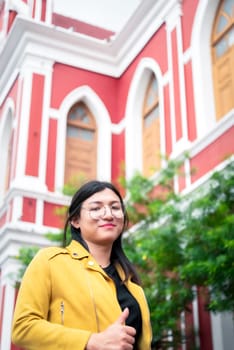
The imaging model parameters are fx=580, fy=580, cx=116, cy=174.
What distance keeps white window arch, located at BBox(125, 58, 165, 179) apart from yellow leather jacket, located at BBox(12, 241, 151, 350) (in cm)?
862

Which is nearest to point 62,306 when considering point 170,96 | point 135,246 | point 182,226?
point 182,226

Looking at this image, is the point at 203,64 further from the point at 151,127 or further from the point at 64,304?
the point at 64,304

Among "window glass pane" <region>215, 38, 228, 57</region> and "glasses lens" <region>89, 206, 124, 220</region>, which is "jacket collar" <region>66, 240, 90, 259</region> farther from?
"window glass pane" <region>215, 38, 228, 57</region>

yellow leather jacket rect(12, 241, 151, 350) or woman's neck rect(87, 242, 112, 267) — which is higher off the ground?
woman's neck rect(87, 242, 112, 267)

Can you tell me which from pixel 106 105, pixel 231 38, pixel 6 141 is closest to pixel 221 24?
pixel 231 38

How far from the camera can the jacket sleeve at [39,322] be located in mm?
1910

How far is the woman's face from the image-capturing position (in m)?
2.28

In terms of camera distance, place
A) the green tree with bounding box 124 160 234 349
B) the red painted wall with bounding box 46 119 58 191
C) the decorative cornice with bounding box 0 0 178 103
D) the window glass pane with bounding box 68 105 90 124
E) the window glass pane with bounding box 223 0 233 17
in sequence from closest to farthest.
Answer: the green tree with bounding box 124 160 234 349
the window glass pane with bounding box 223 0 233 17
the red painted wall with bounding box 46 119 58 191
the decorative cornice with bounding box 0 0 178 103
the window glass pane with bounding box 68 105 90 124

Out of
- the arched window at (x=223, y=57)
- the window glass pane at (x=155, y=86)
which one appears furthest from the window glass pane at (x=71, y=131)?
the arched window at (x=223, y=57)

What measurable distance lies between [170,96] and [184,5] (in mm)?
1614

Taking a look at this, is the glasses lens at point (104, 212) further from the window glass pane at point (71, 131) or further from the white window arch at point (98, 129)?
→ the window glass pane at point (71, 131)

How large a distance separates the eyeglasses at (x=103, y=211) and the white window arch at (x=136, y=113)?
8.40 m

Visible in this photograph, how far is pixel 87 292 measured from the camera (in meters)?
2.06

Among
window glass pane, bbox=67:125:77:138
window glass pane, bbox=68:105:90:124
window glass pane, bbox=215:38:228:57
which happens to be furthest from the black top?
window glass pane, bbox=68:105:90:124
